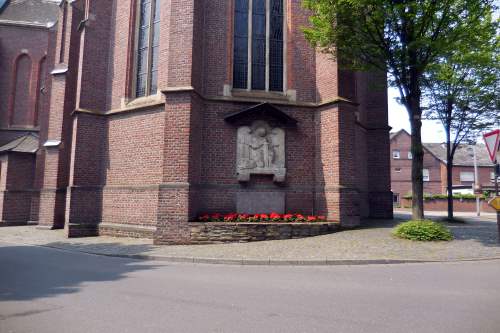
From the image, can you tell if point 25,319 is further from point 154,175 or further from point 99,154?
point 99,154

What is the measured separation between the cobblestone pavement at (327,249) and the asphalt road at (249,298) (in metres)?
0.62

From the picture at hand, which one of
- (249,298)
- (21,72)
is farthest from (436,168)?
(249,298)

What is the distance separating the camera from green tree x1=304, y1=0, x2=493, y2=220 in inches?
385

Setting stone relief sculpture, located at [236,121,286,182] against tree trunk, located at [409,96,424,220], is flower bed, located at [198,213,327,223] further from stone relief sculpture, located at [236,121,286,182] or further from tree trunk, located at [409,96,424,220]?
tree trunk, located at [409,96,424,220]

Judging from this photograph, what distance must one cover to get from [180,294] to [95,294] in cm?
134

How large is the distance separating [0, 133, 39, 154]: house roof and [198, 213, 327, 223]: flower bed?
14276 mm

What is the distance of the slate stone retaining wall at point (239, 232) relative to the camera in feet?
34.3

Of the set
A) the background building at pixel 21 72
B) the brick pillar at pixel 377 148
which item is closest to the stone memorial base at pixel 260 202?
the brick pillar at pixel 377 148

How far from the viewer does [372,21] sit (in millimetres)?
10359

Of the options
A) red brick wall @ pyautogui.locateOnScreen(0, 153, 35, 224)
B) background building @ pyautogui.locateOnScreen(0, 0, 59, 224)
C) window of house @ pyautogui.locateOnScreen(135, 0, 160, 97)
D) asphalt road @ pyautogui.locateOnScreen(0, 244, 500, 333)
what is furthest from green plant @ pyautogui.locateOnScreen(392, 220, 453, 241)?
background building @ pyautogui.locateOnScreen(0, 0, 59, 224)

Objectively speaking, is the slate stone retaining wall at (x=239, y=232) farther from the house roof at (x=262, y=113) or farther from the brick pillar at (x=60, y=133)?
Answer: the brick pillar at (x=60, y=133)

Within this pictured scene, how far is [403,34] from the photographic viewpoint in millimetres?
10453

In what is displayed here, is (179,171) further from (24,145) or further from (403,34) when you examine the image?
(24,145)

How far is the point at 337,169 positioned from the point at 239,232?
4310 mm
